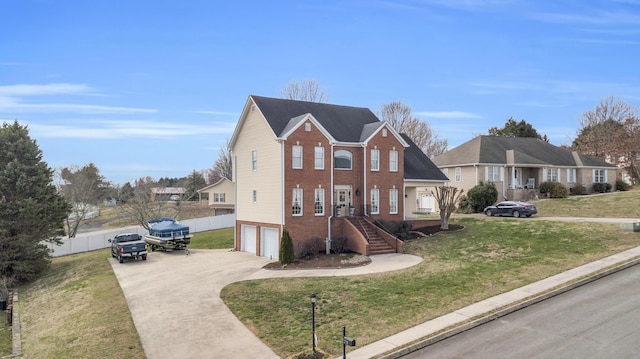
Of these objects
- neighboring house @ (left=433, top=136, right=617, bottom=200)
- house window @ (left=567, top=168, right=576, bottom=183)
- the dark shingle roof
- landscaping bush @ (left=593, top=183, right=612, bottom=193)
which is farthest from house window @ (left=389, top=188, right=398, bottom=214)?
landscaping bush @ (left=593, top=183, right=612, bottom=193)

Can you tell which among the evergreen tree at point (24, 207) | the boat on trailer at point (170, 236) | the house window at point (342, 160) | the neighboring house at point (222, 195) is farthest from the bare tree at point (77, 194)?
the house window at point (342, 160)

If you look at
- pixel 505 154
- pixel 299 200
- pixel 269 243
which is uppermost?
pixel 505 154

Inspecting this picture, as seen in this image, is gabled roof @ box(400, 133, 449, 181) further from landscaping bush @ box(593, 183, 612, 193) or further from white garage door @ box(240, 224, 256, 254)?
landscaping bush @ box(593, 183, 612, 193)

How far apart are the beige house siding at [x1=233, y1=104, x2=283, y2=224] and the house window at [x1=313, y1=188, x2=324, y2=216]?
102 inches

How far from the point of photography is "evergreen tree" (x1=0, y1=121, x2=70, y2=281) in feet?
99.9

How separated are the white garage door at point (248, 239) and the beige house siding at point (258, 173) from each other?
0.78m

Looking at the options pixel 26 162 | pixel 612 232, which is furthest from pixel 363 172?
pixel 26 162

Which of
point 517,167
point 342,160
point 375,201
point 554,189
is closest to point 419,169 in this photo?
point 375,201

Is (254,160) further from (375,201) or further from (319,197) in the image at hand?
(375,201)

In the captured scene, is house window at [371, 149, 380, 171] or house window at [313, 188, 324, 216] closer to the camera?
house window at [313, 188, 324, 216]

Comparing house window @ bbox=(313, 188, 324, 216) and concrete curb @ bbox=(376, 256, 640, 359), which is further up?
house window @ bbox=(313, 188, 324, 216)

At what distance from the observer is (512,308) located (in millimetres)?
14812

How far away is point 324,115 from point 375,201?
7.51 metres

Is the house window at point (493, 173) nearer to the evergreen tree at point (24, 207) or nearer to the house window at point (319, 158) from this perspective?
the house window at point (319, 158)
